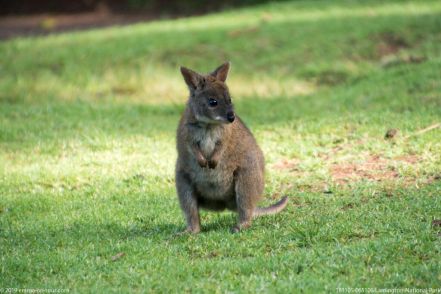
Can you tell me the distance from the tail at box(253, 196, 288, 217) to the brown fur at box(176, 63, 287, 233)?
228 mm

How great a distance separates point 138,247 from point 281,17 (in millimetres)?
13746

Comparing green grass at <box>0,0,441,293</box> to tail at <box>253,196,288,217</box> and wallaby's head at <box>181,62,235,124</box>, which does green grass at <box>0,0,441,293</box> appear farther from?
wallaby's head at <box>181,62,235,124</box>

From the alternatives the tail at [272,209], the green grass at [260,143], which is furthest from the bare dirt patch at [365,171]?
the tail at [272,209]

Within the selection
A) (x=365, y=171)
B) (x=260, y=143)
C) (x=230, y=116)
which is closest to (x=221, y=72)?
(x=230, y=116)

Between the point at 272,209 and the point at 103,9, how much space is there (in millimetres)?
18334

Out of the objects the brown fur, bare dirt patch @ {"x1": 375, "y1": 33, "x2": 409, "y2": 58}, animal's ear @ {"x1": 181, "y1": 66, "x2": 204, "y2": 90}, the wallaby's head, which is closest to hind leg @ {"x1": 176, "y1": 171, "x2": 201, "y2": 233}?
the brown fur

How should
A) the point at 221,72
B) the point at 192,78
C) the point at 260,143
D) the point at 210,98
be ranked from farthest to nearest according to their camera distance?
the point at 260,143 → the point at 221,72 → the point at 192,78 → the point at 210,98

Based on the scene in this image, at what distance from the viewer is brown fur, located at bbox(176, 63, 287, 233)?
6992mm

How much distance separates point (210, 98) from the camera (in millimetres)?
7008

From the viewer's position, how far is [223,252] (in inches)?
253

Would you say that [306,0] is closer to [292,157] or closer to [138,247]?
[292,157]

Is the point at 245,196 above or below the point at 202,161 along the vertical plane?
below

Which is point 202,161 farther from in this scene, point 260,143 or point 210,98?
point 260,143

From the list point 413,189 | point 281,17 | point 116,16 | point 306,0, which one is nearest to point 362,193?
point 413,189
